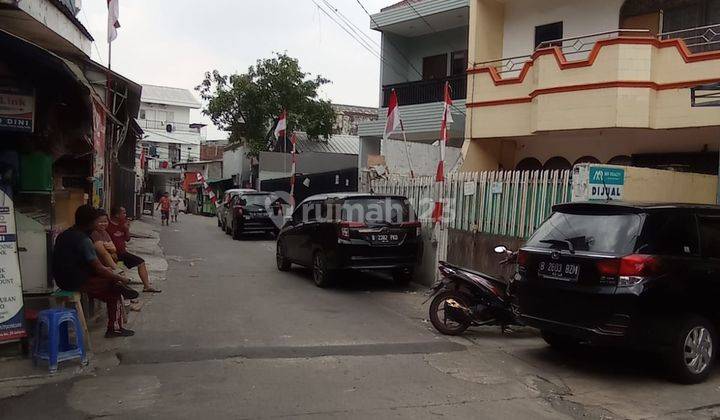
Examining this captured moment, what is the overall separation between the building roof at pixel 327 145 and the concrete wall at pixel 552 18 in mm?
18737

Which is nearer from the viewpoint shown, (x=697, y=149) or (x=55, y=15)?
(x=55, y=15)

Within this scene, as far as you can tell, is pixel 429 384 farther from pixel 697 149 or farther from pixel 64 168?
pixel 697 149

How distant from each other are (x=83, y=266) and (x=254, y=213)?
14509mm

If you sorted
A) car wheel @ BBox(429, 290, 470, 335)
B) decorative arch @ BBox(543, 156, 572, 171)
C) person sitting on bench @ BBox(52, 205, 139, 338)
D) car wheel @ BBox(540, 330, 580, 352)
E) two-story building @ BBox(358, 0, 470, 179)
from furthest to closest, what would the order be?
two-story building @ BBox(358, 0, 470, 179)
decorative arch @ BBox(543, 156, 572, 171)
car wheel @ BBox(429, 290, 470, 335)
car wheel @ BBox(540, 330, 580, 352)
person sitting on bench @ BBox(52, 205, 139, 338)

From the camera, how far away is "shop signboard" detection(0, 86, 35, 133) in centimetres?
638

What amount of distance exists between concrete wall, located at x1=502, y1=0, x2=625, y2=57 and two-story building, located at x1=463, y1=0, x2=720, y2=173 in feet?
0.08

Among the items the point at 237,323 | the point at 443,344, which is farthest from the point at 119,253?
the point at 443,344

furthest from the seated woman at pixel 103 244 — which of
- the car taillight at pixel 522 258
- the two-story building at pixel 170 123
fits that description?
the two-story building at pixel 170 123

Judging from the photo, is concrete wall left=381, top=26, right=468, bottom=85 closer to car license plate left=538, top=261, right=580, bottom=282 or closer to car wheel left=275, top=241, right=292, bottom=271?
car wheel left=275, top=241, right=292, bottom=271

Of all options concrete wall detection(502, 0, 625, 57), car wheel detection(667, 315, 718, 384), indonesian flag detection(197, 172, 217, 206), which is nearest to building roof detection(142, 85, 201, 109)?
indonesian flag detection(197, 172, 217, 206)

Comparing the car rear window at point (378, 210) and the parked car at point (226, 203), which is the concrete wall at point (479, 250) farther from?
the parked car at point (226, 203)

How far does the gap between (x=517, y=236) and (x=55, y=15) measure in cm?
744

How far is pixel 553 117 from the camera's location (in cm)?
1245

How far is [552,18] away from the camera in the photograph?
14422 millimetres
